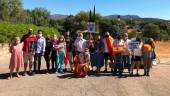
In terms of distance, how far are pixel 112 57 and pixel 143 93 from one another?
16.2ft

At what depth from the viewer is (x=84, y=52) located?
58.9 ft

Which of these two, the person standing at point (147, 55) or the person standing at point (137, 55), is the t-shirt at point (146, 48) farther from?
the person standing at point (137, 55)

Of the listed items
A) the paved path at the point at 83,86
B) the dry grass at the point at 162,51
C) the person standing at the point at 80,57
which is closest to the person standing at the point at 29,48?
the paved path at the point at 83,86

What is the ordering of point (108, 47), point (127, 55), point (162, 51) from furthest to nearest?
point (162, 51)
point (108, 47)
point (127, 55)

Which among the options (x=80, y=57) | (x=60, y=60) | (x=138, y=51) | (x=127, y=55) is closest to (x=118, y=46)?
(x=127, y=55)

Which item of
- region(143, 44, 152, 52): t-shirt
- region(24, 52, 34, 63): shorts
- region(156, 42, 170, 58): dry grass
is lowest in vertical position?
region(156, 42, 170, 58): dry grass

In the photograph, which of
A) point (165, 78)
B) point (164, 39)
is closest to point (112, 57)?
point (165, 78)

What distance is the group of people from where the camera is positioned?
17625 millimetres

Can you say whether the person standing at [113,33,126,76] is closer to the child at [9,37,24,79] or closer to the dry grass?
A: the child at [9,37,24,79]

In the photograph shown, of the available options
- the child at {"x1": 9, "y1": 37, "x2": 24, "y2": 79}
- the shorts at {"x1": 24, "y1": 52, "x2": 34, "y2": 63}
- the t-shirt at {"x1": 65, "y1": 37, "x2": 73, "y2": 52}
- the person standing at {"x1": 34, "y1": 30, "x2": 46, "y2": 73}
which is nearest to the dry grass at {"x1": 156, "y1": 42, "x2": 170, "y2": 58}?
the t-shirt at {"x1": 65, "y1": 37, "x2": 73, "y2": 52}

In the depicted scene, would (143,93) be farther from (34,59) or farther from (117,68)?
(34,59)

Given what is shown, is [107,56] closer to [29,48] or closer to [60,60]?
[60,60]

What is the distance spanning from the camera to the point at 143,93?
13703 millimetres

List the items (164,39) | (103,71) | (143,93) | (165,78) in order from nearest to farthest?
(143,93) → (165,78) → (103,71) → (164,39)
